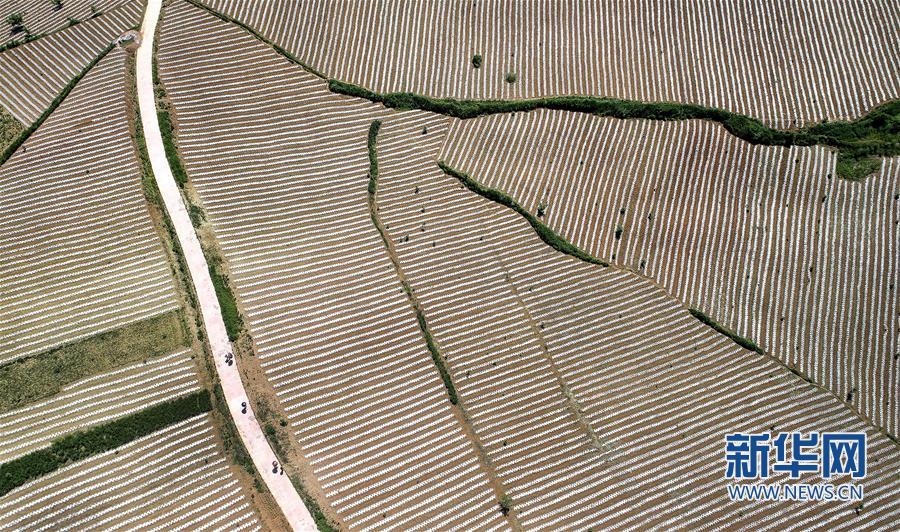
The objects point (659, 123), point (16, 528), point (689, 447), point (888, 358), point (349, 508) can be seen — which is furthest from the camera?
point (659, 123)

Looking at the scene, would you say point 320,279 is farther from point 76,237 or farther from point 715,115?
point 715,115

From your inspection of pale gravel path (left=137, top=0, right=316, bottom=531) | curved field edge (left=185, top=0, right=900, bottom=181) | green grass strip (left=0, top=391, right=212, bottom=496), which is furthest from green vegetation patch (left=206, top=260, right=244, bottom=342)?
curved field edge (left=185, top=0, right=900, bottom=181)

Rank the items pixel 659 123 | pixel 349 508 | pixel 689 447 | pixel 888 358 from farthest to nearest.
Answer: pixel 659 123, pixel 888 358, pixel 689 447, pixel 349 508

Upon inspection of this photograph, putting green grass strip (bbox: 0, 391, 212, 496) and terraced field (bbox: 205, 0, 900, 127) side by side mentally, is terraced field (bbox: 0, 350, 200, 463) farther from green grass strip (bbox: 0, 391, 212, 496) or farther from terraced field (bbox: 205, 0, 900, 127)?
terraced field (bbox: 205, 0, 900, 127)

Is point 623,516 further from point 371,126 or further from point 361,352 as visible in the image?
point 371,126

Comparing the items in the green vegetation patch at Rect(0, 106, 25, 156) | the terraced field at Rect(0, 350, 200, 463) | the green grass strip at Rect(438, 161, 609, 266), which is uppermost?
the green vegetation patch at Rect(0, 106, 25, 156)

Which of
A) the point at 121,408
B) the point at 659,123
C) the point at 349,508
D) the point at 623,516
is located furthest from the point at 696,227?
the point at 121,408

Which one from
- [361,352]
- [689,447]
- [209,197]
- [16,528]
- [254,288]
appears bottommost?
[16,528]
